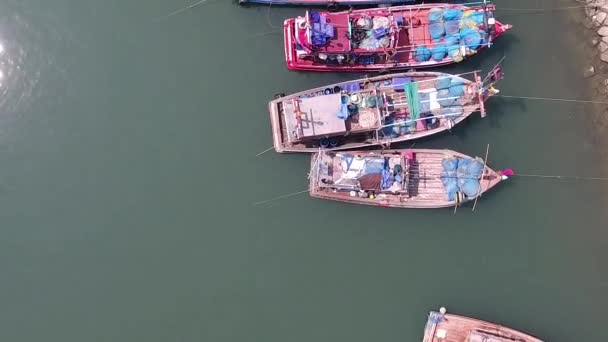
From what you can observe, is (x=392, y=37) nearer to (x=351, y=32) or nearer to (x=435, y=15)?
(x=351, y=32)

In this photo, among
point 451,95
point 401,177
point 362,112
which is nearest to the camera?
point 401,177

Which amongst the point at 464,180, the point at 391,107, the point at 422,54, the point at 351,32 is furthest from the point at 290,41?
the point at 464,180

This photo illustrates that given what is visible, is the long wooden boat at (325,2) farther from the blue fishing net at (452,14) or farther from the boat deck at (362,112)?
the boat deck at (362,112)

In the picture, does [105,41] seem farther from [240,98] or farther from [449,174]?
[449,174]

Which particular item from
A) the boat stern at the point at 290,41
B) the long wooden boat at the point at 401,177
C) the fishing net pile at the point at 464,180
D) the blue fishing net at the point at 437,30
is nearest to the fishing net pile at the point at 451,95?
the long wooden boat at the point at 401,177

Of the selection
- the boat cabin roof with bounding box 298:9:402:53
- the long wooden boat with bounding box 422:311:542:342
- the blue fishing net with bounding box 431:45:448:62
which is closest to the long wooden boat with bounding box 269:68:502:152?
the blue fishing net with bounding box 431:45:448:62

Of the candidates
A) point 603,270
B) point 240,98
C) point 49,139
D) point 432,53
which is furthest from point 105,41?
point 603,270
